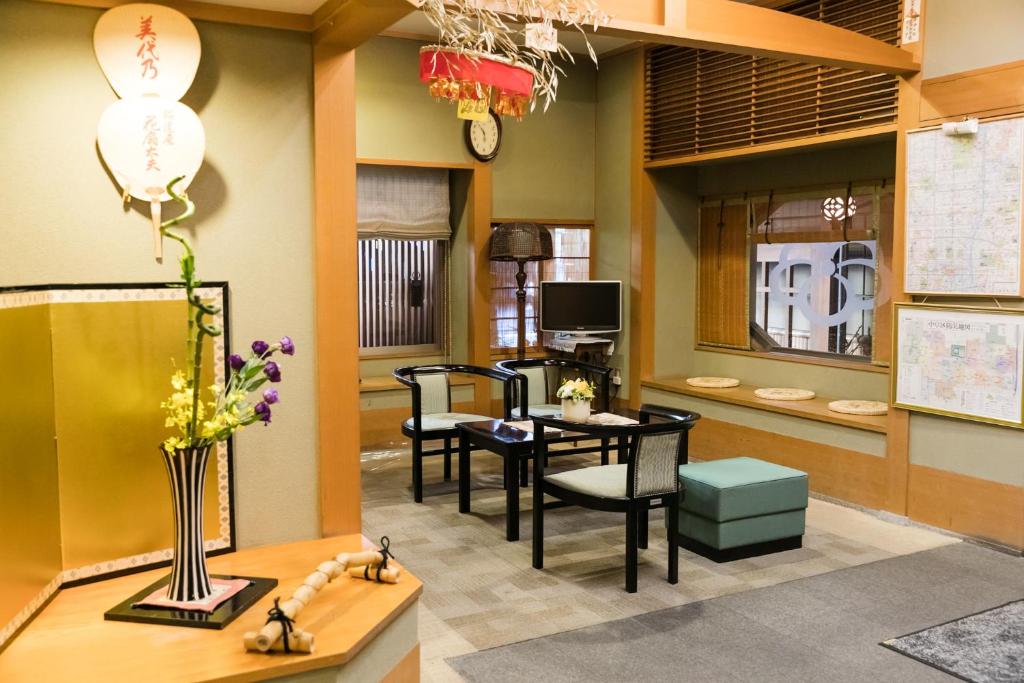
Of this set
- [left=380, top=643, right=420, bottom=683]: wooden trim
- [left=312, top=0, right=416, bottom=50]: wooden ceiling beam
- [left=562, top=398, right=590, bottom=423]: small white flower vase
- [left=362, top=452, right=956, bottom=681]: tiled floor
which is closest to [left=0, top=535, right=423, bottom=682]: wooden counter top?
[left=380, top=643, right=420, bottom=683]: wooden trim

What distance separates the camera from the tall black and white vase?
7.23ft

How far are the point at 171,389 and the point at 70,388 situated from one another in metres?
0.26

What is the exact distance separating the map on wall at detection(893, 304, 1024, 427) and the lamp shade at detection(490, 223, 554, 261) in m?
2.75

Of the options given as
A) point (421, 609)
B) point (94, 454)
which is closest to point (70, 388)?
point (94, 454)

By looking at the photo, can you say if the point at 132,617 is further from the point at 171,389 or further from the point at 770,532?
the point at 770,532

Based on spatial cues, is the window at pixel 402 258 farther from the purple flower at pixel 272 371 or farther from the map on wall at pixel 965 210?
the purple flower at pixel 272 371

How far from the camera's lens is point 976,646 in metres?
3.32

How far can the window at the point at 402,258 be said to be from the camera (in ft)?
22.4

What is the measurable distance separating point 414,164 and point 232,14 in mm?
4226

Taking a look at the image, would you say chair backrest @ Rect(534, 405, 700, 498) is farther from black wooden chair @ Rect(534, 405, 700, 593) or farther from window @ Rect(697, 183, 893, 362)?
window @ Rect(697, 183, 893, 362)

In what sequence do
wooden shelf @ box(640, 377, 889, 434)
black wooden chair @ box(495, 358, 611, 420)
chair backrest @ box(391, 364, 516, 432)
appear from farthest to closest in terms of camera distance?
1. black wooden chair @ box(495, 358, 611, 420)
2. chair backrest @ box(391, 364, 516, 432)
3. wooden shelf @ box(640, 377, 889, 434)

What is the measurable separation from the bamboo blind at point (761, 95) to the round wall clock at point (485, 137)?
3.85 ft

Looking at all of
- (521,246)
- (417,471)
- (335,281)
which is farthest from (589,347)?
(335,281)

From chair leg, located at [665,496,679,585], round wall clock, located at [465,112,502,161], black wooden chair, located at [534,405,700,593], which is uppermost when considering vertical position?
round wall clock, located at [465,112,502,161]
